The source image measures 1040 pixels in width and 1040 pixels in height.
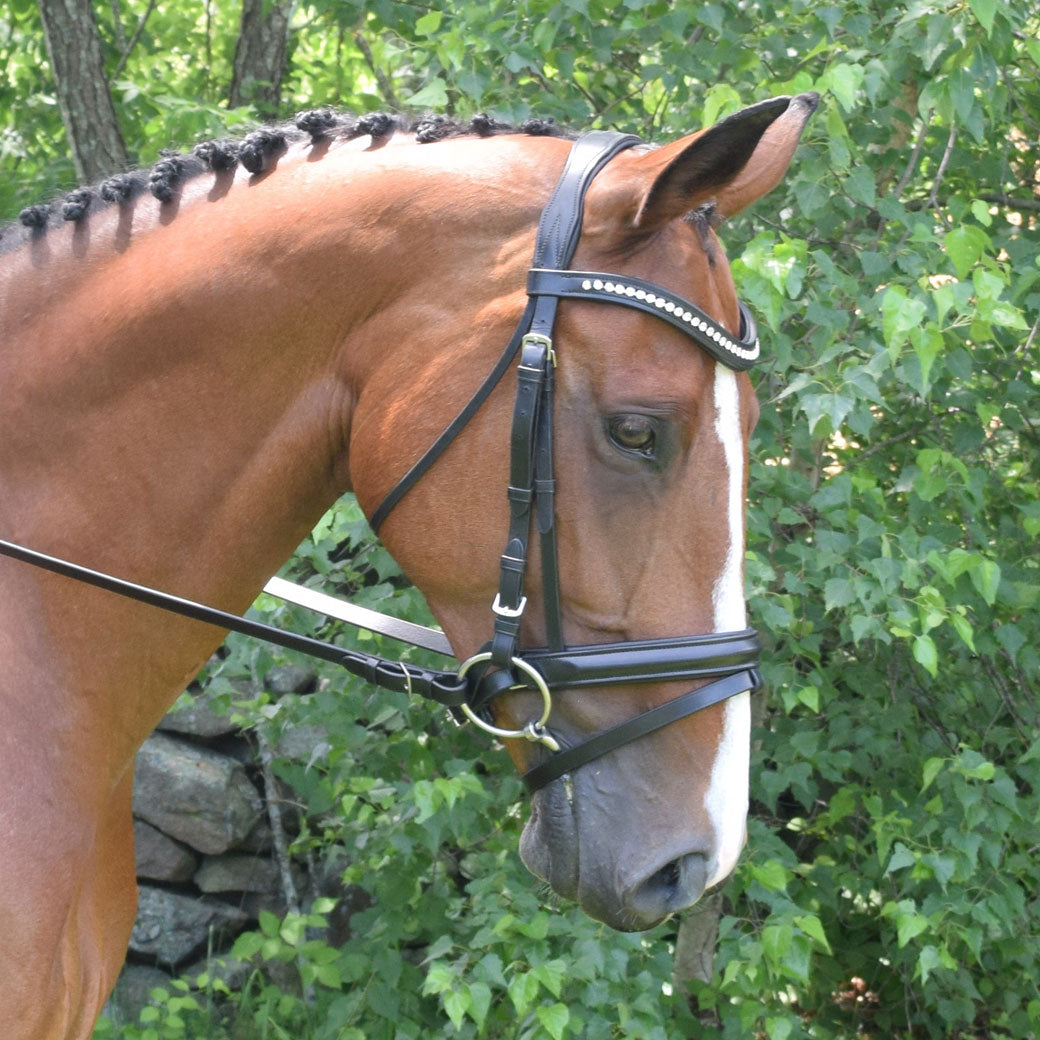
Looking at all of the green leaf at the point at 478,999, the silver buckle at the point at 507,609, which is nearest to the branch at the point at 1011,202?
the silver buckle at the point at 507,609

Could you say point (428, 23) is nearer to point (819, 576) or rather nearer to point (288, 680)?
point (819, 576)

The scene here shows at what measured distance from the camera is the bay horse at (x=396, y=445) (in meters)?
1.69

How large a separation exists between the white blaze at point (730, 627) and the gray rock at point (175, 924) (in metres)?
3.32

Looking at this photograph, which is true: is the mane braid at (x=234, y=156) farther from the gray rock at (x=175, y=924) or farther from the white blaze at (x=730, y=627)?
the gray rock at (x=175, y=924)

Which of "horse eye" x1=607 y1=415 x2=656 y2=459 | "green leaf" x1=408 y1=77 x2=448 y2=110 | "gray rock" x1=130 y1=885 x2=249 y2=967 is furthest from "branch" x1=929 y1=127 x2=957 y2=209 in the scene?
"gray rock" x1=130 y1=885 x2=249 y2=967

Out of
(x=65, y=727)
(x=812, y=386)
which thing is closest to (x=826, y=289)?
(x=812, y=386)

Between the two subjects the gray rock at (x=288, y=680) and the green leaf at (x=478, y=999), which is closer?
the green leaf at (x=478, y=999)

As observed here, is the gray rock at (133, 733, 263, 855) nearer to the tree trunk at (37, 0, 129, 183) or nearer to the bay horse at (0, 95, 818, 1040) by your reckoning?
the tree trunk at (37, 0, 129, 183)

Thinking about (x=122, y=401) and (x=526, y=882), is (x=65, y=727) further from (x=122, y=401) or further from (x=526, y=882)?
(x=526, y=882)

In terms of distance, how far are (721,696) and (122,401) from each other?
3.43 feet

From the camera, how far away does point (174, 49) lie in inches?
209

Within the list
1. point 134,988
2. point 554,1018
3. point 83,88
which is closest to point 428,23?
point 83,88

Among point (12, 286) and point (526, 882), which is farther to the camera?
point (526, 882)

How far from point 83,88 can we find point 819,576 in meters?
3.28
